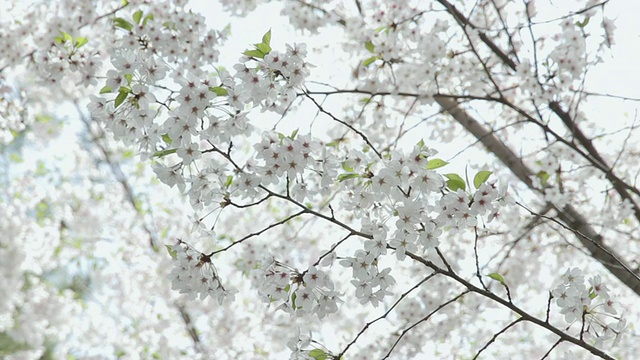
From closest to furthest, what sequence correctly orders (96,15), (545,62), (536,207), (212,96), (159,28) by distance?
1. (212,96)
2. (159,28)
3. (545,62)
4. (96,15)
5. (536,207)

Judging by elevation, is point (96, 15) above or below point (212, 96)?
above

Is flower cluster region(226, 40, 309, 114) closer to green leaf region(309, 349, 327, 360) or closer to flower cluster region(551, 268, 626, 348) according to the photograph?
green leaf region(309, 349, 327, 360)

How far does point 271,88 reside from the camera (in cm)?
158

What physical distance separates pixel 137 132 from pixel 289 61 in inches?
18.2

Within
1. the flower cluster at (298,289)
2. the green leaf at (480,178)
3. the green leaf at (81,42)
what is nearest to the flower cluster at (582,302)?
the green leaf at (480,178)

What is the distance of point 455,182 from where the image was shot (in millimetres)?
1438

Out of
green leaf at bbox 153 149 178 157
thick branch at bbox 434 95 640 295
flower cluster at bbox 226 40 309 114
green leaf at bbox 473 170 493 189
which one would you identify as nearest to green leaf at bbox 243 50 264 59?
flower cluster at bbox 226 40 309 114

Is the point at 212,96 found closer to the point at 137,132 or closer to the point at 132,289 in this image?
the point at 137,132

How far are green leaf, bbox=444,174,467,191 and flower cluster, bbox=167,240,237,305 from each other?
64cm

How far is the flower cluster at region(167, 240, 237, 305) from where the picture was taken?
1.49m

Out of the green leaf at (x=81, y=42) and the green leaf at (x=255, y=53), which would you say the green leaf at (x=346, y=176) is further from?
the green leaf at (x=81, y=42)

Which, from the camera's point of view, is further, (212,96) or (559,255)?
(559,255)

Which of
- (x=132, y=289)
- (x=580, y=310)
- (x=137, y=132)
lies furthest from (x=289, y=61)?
(x=132, y=289)

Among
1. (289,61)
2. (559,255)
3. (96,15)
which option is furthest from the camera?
(559,255)
